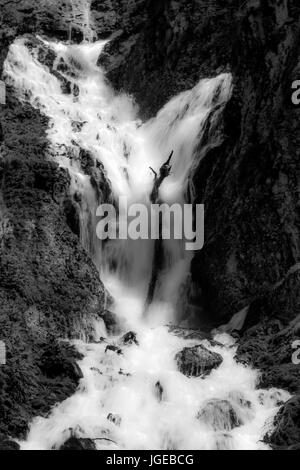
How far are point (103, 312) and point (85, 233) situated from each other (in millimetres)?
3461

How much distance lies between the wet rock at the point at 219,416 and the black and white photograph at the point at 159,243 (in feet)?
0.15

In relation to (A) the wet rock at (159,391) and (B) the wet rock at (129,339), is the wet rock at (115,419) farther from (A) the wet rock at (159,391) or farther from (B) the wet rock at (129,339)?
(B) the wet rock at (129,339)

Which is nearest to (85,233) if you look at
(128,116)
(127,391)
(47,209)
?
(47,209)

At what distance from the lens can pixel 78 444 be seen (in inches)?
671

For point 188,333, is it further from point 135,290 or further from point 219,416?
point 219,416

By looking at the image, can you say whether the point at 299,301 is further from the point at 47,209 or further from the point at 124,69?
the point at 124,69

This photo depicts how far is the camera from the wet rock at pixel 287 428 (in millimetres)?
17453

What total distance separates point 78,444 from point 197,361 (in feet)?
17.2

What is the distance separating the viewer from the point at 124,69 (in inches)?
1485

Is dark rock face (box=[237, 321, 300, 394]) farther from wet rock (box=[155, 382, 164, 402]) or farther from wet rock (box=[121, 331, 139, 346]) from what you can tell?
wet rock (box=[121, 331, 139, 346])

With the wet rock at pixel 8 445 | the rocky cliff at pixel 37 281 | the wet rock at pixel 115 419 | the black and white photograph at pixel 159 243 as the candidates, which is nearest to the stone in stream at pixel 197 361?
the black and white photograph at pixel 159 243

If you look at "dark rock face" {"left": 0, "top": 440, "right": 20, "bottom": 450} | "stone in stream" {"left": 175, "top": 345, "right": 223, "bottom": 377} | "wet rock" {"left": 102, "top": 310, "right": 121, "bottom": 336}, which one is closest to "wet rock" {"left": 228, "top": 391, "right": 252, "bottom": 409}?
"stone in stream" {"left": 175, "top": 345, "right": 223, "bottom": 377}

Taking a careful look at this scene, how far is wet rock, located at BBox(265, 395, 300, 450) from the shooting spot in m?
17.5

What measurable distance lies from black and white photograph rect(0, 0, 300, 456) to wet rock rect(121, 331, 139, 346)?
2.7 inches
